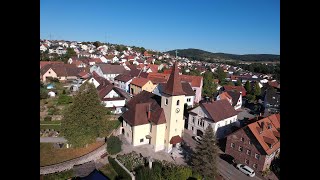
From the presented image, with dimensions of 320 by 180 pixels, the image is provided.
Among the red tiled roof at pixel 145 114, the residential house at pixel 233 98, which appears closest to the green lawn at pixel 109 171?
the red tiled roof at pixel 145 114

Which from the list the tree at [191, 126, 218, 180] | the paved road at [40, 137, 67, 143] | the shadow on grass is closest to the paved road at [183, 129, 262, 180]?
the tree at [191, 126, 218, 180]

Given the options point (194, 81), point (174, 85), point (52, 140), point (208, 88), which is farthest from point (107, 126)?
point (208, 88)

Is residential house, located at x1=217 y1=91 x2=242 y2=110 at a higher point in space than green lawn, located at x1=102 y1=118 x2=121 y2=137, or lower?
higher

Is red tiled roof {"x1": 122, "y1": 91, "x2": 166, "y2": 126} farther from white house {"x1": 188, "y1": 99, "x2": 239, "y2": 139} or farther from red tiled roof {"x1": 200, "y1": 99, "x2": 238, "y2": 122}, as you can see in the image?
red tiled roof {"x1": 200, "y1": 99, "x2": 238, "y2": 122}

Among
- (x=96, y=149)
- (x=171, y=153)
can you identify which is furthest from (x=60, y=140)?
(x=171, y=153)
